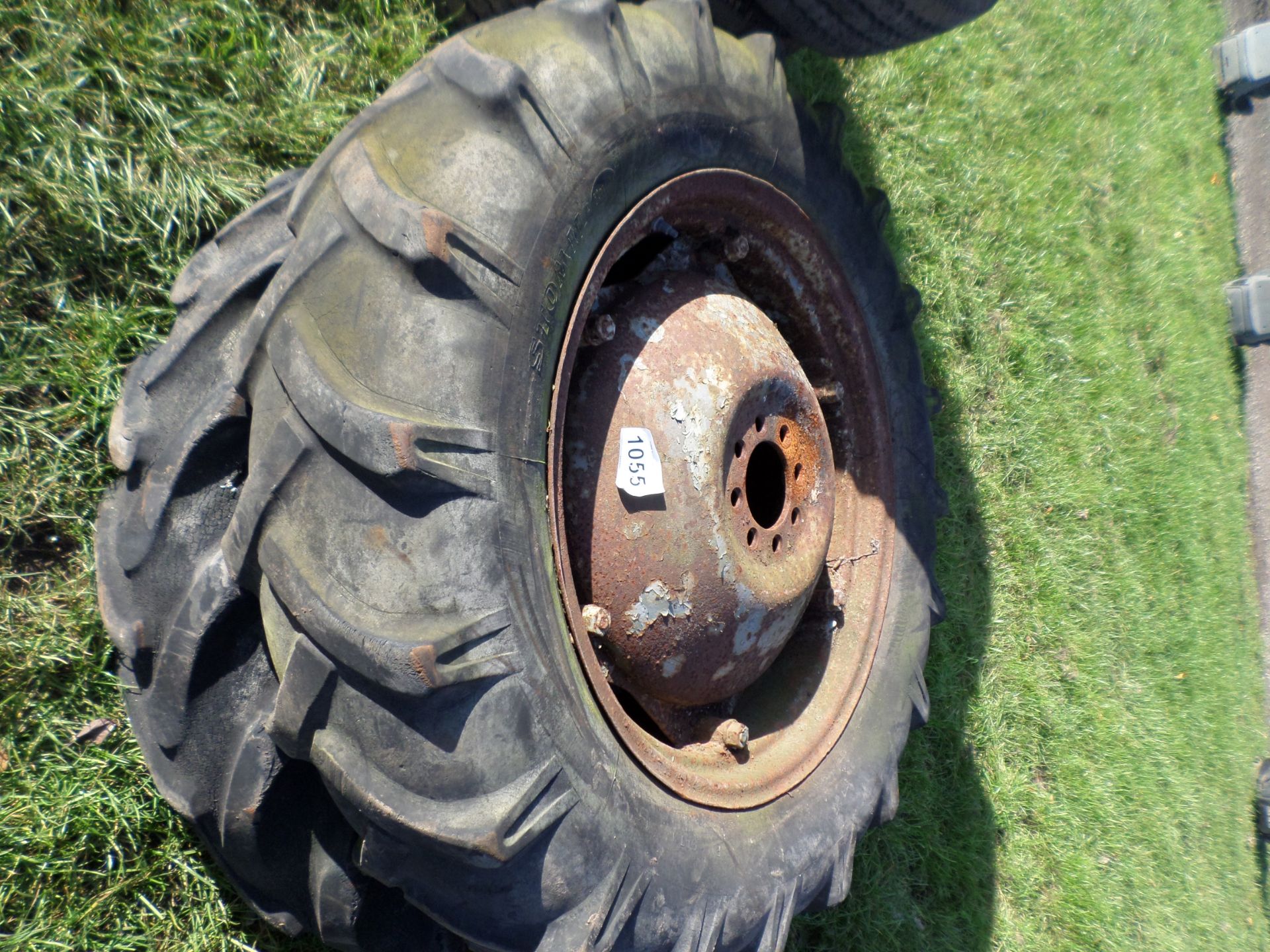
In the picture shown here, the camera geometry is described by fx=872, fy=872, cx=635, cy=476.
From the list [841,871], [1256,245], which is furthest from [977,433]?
[1256,245]

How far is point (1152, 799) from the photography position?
3811 millimetres

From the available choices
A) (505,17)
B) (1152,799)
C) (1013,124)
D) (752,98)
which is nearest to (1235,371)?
(1013,124)

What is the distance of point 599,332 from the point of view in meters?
1.74

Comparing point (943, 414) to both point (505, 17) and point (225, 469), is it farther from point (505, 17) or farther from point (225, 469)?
point (225, 469)

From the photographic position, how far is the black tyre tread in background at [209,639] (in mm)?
1501

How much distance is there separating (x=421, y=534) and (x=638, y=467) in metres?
0.53

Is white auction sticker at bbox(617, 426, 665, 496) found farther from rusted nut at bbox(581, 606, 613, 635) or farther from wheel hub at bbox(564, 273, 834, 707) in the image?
rusted nut at bbox(581, 606, 613, 635)

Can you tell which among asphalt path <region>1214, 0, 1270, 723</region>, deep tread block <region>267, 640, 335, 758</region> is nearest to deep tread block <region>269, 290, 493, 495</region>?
deep tread block <region>267, 640, 335, 758</region>

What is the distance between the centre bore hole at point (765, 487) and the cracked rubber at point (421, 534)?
678 millimetres

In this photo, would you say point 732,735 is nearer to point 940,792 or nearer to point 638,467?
point 638,467

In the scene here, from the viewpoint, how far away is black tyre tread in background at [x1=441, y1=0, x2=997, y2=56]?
2.14 meters

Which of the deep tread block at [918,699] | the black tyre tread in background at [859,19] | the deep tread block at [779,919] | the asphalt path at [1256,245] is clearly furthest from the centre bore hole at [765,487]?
the asphalt path at [1256,245]

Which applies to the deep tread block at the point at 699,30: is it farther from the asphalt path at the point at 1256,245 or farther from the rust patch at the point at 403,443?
the asphalt path at the point at 1256,245

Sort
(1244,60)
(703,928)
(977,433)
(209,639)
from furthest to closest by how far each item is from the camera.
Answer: (1244,60)
(977,433)
(703,928)
(209,639)
